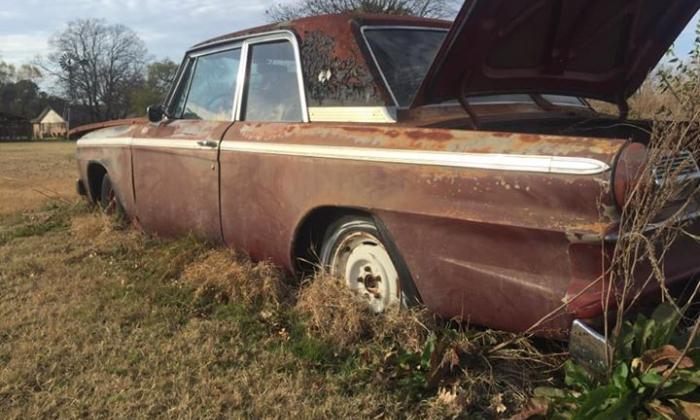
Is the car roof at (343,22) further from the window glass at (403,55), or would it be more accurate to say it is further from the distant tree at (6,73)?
the distant tree at (6,73)

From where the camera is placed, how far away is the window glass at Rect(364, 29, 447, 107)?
334cm

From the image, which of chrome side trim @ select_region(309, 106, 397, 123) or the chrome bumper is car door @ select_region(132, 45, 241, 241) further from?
the chrome bumper

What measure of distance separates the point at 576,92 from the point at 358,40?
1.30 metres

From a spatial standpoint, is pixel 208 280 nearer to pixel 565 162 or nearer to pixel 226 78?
pixel 226 78

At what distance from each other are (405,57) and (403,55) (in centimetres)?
2

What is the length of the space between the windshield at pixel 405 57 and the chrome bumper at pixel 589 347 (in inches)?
57.7

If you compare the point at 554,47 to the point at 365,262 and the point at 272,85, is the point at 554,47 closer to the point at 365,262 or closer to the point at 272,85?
the point at 365,262

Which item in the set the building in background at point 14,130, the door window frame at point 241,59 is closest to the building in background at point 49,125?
the building in background at point 14,130

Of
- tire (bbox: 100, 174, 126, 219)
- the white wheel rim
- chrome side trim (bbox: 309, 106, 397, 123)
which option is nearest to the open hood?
chrome side trim (bbox: 309, 106, 397, 123)

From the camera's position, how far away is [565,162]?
232 cm

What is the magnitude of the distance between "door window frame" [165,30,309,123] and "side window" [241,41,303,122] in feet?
0.09

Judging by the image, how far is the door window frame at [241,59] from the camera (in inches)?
145

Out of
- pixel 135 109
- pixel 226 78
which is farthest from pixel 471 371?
pixel 135 109

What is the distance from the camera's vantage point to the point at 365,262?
10.8ft
